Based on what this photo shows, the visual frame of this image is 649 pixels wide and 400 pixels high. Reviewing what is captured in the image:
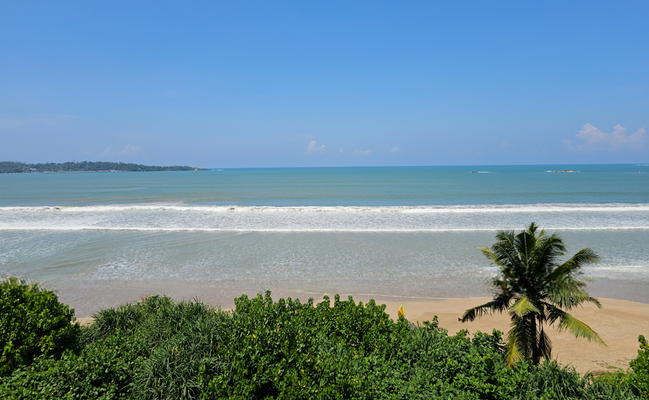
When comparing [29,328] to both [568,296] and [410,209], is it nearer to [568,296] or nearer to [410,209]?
[568,296]

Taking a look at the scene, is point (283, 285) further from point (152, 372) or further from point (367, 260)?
point (152, 372)

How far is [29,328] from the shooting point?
623cm

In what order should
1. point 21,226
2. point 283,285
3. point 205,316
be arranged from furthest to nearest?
1. point 21,226
2. point 283,285
3. point 205,316

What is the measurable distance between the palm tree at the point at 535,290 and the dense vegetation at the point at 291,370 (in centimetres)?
183

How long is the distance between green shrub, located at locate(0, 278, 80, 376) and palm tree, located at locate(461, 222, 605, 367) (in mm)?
9368

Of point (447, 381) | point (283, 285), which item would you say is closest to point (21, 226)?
point (283, 285)

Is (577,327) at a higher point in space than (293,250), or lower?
higher

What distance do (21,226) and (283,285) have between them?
28575 millimetres

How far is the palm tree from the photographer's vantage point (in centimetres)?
802

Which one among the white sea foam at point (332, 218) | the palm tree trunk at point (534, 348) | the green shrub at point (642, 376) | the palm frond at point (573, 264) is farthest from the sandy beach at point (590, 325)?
the white sea foam at point (332, 218)

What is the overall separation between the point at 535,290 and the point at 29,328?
36.7 feet

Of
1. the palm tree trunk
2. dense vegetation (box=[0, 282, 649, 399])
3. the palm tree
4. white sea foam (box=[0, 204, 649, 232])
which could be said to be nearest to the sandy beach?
the palm tree trunk

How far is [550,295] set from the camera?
8.36 m

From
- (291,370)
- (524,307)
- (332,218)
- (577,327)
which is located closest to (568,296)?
(577,327)
